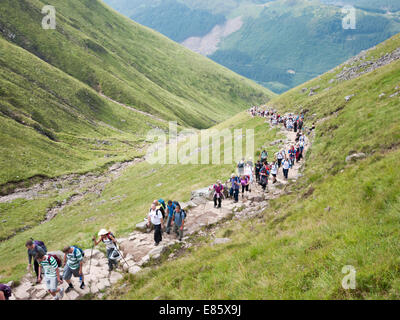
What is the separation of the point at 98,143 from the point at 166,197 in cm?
5987

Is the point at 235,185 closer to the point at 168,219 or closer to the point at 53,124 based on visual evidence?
the point at 168,219

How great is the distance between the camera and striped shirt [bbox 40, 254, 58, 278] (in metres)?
12.2

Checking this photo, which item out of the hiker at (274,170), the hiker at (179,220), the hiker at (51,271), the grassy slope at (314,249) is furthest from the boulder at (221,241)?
the hiker at (274,170)

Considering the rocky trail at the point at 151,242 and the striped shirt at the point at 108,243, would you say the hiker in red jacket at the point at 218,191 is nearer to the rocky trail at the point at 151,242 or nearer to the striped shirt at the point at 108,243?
the rocky trail at the point at 151,242

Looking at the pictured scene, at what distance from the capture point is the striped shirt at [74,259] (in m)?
13.0

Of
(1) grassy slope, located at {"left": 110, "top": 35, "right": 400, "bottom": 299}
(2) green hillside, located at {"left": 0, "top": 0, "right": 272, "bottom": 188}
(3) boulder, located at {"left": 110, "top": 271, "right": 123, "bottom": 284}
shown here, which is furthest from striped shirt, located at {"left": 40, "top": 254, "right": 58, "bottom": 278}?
(2) green hillside, located at {"left": 0, "top": 0, "right": 272, "bottom": 188}

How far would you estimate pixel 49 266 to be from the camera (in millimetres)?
12242

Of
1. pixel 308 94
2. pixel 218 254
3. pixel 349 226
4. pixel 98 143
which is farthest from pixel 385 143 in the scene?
pixel 98 143

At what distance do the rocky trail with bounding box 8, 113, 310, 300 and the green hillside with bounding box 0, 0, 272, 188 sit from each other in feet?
128

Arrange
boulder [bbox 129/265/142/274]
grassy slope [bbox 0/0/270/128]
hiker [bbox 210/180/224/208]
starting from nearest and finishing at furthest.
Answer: boulder [bbox 129/265/142/274], hiker [bbox 210/180/224/208], grassy slope [bbox 0/0/270/128]

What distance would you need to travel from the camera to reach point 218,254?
12.6m

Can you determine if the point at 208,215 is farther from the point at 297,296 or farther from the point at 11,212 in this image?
the point at 11,212

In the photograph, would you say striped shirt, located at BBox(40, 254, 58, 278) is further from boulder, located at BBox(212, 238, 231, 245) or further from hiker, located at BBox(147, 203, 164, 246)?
boulder, located at BBox(212, 238, 231, 245)

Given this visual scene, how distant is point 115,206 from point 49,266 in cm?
2461
